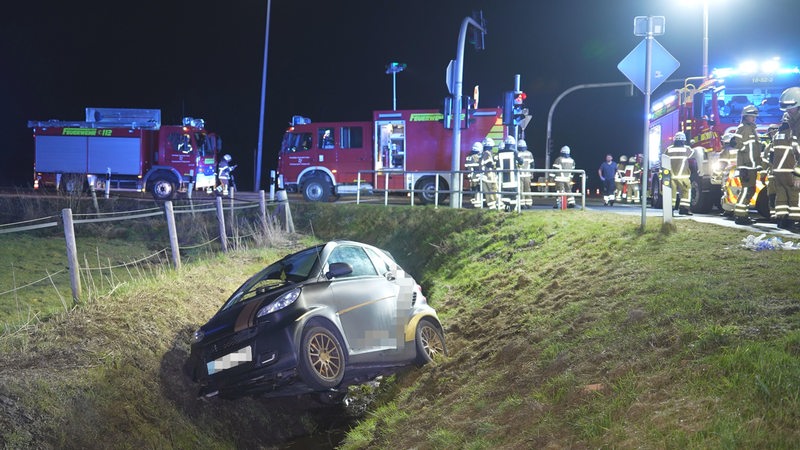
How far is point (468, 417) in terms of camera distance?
6805 millimetres

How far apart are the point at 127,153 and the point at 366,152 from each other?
10.7 m

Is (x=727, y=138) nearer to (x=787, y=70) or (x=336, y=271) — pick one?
(x=787, y=70)

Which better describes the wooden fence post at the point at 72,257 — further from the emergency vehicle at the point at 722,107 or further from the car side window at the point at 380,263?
the emergency vehicle at the point at 722,107

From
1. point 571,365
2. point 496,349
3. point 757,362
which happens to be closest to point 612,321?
point 571,365

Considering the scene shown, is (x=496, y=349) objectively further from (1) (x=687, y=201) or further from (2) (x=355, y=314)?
(1) (x=687, y=201)

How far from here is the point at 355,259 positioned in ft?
28.5

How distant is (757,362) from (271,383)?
162 inches

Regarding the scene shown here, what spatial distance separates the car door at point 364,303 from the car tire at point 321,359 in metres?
0.20

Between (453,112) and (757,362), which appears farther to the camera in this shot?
(453,112)

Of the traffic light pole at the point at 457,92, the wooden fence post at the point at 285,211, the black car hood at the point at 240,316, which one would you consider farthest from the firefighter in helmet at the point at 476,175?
the black car hood at the point at 240,316

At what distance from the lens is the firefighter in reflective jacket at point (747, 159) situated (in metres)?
14.0

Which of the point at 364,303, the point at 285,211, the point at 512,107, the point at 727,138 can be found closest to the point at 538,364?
the point at 364,303

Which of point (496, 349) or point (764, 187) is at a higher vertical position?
point (764, 187)

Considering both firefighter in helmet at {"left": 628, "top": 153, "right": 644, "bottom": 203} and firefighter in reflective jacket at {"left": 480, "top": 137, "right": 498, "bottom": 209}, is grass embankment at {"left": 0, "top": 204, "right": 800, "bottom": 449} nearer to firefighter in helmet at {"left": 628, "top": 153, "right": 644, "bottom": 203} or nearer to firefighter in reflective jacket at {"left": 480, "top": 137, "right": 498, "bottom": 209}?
firefighter in reflective jacket at {"left": 480, "top": 137, "right": 498, "bottom": 209}
